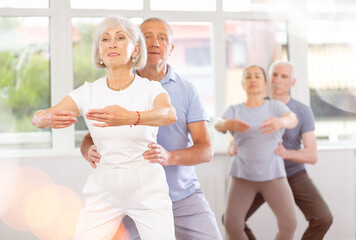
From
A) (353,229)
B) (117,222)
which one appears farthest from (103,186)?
(353,229)

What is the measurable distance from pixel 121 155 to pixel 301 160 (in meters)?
1.94

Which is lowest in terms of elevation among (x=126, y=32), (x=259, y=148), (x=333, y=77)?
(x=259, y=148)

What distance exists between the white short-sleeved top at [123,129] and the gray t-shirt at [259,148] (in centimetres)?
154

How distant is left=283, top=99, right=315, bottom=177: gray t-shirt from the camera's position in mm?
3502

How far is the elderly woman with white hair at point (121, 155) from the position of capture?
5.71 ft

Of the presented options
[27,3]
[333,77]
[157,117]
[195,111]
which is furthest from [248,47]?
[157,117]

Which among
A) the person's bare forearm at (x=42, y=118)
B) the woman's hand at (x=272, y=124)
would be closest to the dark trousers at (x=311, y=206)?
the woman's hand at (x=272, y=124)

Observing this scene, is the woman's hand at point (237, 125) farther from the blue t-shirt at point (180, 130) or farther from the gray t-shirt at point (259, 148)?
the blue t-shirt at point (180, 130)

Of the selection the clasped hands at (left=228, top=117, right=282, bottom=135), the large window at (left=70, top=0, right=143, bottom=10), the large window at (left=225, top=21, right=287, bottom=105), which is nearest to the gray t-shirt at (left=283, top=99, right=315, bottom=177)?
the clasped hands at (left=228, top=117, right=282, bottom=135)

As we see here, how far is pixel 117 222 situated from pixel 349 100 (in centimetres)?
338

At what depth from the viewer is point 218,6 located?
422 centimetres

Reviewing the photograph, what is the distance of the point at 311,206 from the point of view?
342cm

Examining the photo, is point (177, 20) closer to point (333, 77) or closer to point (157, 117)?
point (333, 77)

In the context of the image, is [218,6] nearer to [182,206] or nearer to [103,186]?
[182,206]
